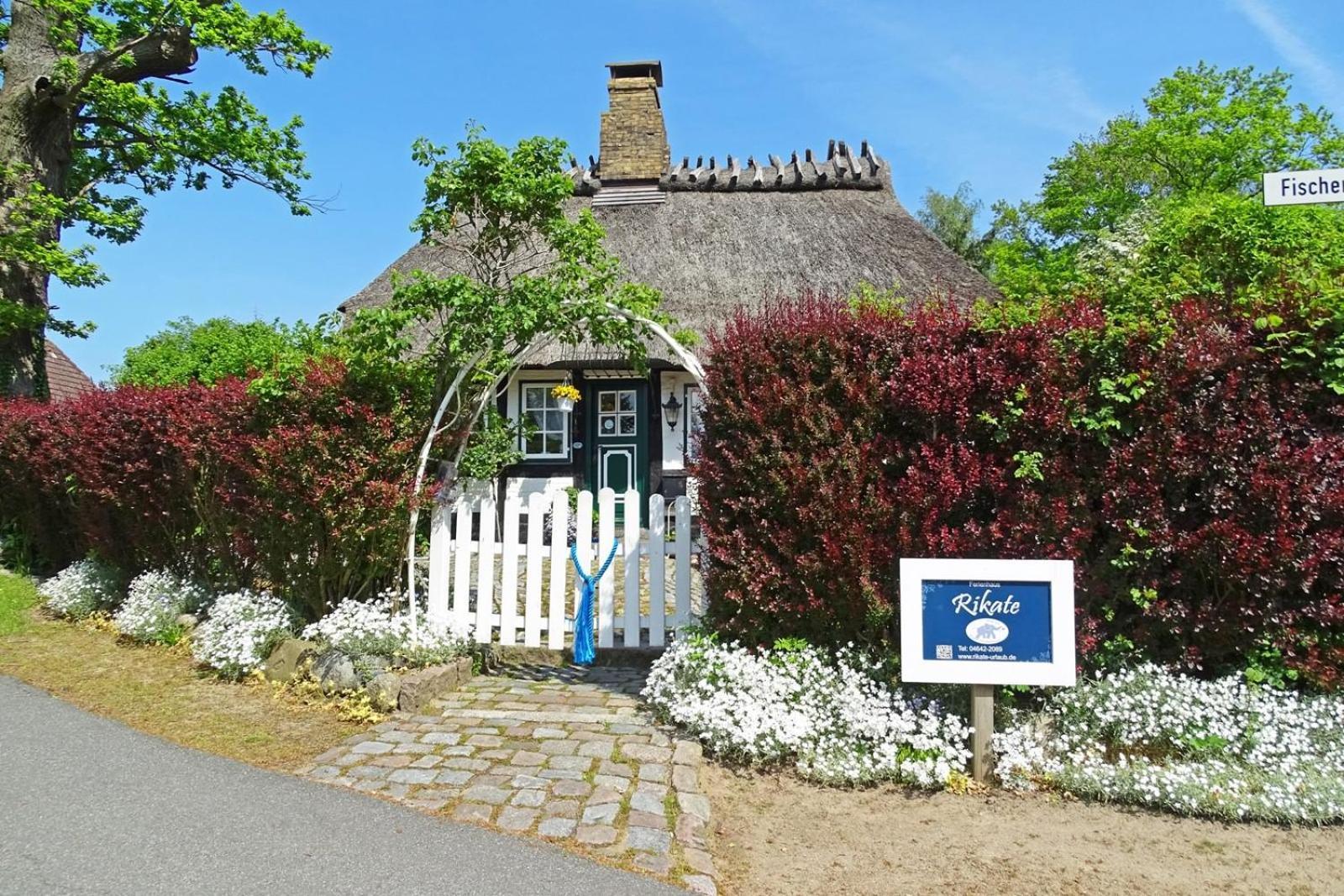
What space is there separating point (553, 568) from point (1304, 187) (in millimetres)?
4530

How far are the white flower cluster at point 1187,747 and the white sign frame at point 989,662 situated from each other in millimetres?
282

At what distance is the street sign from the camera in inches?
142

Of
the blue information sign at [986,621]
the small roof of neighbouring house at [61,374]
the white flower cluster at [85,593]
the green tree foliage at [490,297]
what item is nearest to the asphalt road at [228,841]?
the blue information sign at [986,621]

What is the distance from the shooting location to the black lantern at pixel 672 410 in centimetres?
1214

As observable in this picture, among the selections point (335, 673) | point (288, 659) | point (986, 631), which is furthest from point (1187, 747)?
point (288, 659)

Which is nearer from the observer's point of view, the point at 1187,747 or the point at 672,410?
the point at 1187,747

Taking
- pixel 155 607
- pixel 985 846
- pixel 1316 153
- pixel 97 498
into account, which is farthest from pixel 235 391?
pixel 1316 153

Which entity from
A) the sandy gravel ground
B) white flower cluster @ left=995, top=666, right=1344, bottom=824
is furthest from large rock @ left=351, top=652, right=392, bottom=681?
white flower cluster @ left=995, top=666, right=1344, bottom=824

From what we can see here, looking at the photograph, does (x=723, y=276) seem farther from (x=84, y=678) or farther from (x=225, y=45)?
(x=84, y=678)

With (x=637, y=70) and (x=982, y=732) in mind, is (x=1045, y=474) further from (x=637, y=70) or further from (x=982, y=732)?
(x=637, y=70)

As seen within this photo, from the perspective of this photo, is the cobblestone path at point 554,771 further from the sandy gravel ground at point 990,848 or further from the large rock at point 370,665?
the large rock at point 370,665

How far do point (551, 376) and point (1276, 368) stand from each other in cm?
999

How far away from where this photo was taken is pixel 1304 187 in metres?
3.64

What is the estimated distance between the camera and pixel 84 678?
546 centimetres
